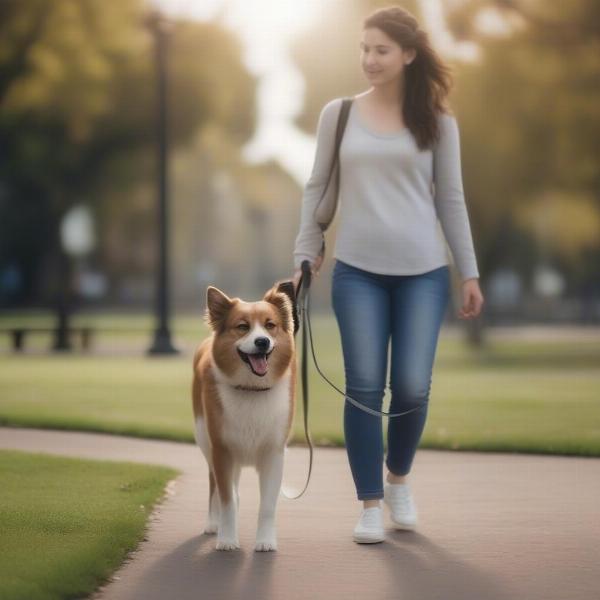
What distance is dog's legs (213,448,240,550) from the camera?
6422mm

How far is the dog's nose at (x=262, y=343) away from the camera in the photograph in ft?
20.1

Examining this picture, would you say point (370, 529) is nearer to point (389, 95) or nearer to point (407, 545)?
point (407, 545)

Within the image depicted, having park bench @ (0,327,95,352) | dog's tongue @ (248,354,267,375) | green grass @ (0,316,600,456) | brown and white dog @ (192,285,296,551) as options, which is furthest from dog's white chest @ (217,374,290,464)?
park bench @ (0,327,95,352)

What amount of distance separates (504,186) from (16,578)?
2866 centimetres

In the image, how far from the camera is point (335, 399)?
17.2 meters

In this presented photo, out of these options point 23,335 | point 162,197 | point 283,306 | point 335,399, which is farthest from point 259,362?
point 23,335

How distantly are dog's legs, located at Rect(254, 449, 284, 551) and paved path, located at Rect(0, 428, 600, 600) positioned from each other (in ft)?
0.28

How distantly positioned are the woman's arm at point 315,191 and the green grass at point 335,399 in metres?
4.30

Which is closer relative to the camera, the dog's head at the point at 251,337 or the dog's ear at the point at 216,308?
the dog's head at the point at 251,337

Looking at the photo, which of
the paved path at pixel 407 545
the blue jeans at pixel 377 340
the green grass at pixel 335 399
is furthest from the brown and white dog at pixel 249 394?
the green grass at pixel 335 399

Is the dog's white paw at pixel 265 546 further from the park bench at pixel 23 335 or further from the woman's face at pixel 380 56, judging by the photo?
the park bench at pixel 23 335

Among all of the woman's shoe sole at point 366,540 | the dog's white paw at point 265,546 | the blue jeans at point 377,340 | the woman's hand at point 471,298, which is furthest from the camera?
the woman's hand at point 471,298

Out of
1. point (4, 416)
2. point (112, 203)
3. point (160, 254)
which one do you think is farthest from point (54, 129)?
point (4, 416)

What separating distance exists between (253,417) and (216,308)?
1.70ft
